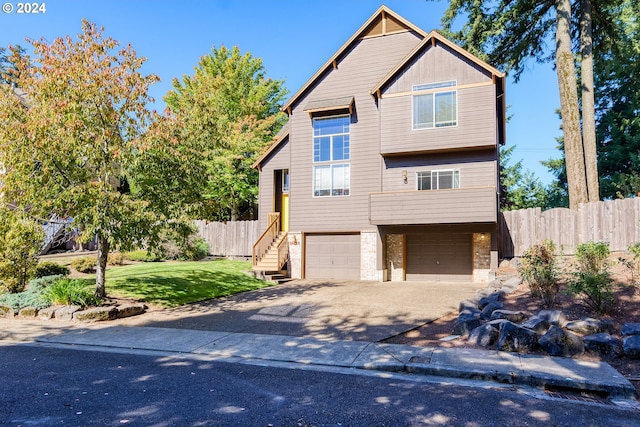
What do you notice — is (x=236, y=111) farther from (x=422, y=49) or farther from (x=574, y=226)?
(x=574, y=226)

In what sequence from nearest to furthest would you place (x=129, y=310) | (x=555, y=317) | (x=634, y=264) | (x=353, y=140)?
(x=555, y=317)
(x=634, y=264)
(x=129, y=310)
(x=353, y=140)

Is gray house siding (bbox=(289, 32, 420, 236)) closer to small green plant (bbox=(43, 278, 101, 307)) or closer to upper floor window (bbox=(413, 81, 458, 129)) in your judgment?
upper floor window (bbox=(413, 81, 458, 129))

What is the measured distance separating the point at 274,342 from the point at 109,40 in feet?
28.8

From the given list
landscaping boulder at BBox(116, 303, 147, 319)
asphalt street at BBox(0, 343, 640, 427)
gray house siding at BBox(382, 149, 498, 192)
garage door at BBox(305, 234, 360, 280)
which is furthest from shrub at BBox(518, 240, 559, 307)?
landscaping boulder at BBox(116, 303, 147, 319)

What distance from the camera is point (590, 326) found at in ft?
23.1

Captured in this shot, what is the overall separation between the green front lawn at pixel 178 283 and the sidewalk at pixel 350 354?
9.30 feet

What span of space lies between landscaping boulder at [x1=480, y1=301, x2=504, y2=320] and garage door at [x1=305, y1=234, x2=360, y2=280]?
8627mm

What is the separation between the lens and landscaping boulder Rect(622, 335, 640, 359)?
6.13 meters

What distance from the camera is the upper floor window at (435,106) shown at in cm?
1580

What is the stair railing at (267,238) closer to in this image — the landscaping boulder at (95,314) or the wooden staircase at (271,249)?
the wooden staircase at (271,249)

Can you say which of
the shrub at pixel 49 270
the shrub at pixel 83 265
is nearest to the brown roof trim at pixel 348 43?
the shrub at pixel 83 265

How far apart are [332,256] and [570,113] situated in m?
11.6

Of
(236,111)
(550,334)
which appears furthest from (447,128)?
(236,111)

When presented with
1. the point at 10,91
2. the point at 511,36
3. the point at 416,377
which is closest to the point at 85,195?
the point at 10,91
